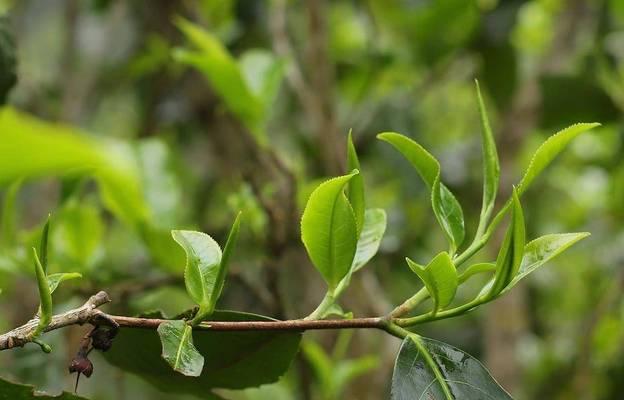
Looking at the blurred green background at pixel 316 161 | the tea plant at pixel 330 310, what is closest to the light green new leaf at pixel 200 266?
the tea plant at pixel 330 310

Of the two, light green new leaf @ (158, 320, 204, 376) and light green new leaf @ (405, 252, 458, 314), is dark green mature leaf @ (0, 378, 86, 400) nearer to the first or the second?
light green new leaf @ (158, 320, 204, 376)

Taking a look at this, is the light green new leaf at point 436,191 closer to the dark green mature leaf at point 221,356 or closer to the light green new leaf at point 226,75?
the dark green mature leaf at point 221,356

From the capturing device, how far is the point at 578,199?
6.05 feet

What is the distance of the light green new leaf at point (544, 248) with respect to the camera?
1.66ft

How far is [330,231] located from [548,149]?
145mm

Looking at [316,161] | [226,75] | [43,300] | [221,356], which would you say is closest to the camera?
[43,300]

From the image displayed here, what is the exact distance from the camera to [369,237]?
1.84 ft

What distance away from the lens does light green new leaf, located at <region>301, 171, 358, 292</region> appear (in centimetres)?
48

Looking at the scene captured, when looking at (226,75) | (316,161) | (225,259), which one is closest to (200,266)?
(225,259)

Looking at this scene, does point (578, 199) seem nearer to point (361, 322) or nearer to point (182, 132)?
point (182, 132)

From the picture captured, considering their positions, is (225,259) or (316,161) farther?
(316,161)

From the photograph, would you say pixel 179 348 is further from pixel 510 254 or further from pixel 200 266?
pixel 510 254

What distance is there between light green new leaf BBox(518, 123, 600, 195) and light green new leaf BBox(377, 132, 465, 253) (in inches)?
2.0

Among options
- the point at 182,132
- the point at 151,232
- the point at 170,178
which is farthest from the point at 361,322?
the point at 182,132
